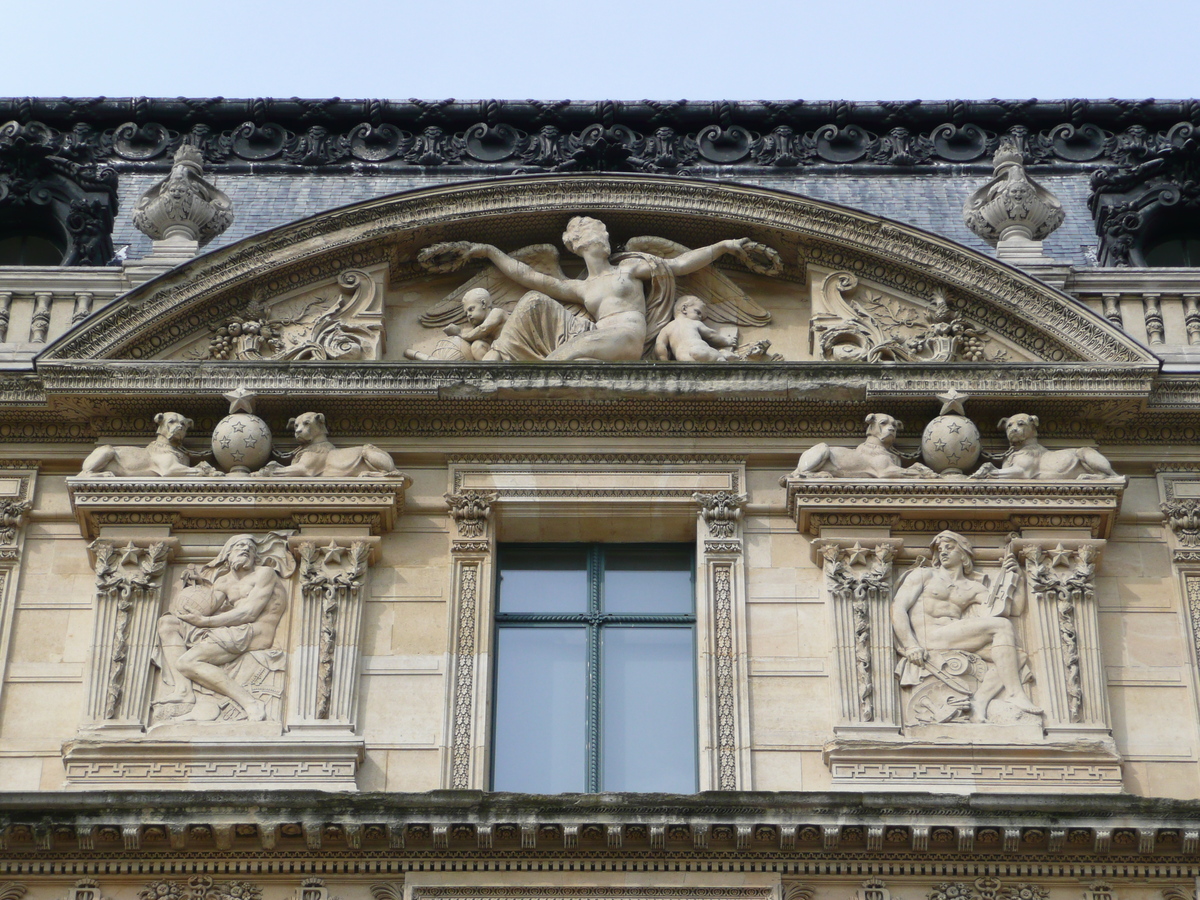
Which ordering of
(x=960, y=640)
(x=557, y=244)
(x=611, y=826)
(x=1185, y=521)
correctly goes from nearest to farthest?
(x=611, y=826), (x=960, y=640), (x=1185, y=521), (x=557, y=244)

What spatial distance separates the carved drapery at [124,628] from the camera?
1571 centimetres

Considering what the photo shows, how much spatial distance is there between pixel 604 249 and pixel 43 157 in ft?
17.7

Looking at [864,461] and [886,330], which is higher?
[886,330]

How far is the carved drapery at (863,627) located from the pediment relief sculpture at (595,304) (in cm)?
201

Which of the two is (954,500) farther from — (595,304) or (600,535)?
(595,304)

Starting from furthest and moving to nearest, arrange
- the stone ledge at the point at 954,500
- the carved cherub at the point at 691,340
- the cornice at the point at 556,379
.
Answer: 1. the carved cherub at the point at 691,340
2. the cornice at the point at 556,379
3. the stone ledge at the point at 954,500

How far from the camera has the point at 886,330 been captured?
17766 millimetres

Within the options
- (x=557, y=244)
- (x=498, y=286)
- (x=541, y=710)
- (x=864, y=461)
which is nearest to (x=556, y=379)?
(x=498, y=286)

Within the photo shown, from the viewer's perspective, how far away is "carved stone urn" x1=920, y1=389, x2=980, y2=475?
1677 cm

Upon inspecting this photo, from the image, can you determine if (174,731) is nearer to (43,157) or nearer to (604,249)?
(604,249)

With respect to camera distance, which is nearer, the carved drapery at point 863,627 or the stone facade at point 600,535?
the stone facade at point 600,535

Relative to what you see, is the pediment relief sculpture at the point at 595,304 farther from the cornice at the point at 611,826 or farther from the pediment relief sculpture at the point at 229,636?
the cornice at the point at 611,826

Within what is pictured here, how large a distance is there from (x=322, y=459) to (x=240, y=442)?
0.59 metres

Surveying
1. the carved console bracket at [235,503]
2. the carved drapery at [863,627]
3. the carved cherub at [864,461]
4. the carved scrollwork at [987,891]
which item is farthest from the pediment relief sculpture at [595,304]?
the carved scrollwork at [987,891]
